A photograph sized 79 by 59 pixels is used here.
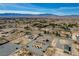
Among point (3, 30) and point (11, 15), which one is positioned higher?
point (11, 15)

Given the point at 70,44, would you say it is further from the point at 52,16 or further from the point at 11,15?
the point at 11,15

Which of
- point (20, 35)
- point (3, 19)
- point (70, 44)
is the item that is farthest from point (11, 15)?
point (70, 44)

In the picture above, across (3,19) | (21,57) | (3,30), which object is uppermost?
(3,19)

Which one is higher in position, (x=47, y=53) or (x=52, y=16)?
(x=52, y=16)

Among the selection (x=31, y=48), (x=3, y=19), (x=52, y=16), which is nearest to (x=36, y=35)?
(x=31, y=48)

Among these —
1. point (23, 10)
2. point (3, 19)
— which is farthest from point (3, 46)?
point (23, 10)

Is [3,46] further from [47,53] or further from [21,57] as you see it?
[47,53]

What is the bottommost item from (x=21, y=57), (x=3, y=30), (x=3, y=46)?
(x=21, y=57)
